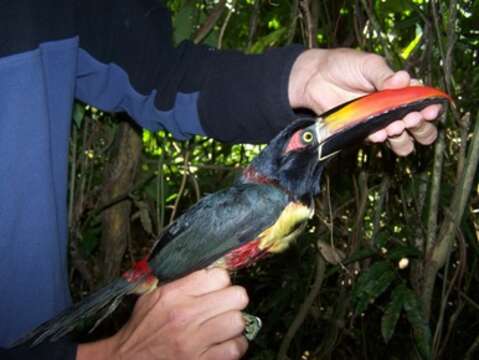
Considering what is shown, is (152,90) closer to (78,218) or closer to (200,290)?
(200,290)

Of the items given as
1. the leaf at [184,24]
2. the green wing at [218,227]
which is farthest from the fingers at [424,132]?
the leaf at [184,24]

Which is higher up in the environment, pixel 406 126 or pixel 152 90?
pixel 152 90

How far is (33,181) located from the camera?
1.22m

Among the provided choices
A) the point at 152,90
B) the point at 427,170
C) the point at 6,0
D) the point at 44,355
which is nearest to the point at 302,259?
the point at 427,170

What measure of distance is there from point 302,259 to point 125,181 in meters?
1.02

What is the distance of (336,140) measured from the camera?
4.00 ft

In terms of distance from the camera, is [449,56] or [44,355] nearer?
[44,355]

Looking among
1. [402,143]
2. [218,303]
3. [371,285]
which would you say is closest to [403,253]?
[371,285]

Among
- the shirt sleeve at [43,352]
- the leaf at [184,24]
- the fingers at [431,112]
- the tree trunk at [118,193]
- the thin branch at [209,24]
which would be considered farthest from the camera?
the tree trunk at [118,193]

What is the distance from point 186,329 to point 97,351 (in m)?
0.21

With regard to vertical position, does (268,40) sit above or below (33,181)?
above

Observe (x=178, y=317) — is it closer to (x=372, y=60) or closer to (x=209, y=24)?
(x=372, y=60)

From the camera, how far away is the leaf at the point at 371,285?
172 cm

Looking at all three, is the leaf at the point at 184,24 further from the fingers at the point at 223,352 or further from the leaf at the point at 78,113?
the fingers at the point at 223,352
